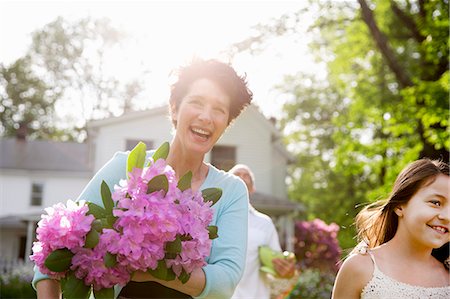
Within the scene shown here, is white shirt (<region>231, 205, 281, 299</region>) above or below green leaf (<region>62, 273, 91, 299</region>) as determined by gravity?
below

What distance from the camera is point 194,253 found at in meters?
1.78

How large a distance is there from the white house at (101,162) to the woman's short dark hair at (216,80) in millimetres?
19556

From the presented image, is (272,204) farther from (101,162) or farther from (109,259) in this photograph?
(109,259)

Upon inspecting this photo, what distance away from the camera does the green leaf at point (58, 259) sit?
172 cm

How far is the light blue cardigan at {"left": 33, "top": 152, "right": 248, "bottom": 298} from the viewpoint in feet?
6.68

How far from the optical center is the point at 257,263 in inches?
238

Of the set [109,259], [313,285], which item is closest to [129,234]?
[109,259]

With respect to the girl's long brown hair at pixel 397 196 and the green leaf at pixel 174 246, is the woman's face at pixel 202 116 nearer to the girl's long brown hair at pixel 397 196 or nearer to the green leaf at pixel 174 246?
the green leaf at pixel 174 246

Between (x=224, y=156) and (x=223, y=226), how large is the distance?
2177cm

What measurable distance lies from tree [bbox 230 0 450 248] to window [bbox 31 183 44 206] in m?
12.4

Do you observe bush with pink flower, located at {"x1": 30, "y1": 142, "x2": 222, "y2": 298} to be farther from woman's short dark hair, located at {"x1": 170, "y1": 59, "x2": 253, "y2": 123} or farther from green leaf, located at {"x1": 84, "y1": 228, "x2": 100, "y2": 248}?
woman's short dark hair, located at {"x1": 170, "y1": 59, "x2": 253, "y2": 123}

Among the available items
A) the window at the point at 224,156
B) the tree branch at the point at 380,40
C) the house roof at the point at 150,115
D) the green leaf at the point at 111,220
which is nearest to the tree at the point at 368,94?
the tree branch at the point at 380,40

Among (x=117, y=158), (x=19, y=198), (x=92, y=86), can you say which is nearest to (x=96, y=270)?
(x=117, y=158)

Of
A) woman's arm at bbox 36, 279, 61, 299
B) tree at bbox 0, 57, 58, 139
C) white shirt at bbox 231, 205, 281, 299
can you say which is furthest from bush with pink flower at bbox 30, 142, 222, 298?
tree at bbox 0, 57, 58, 139
